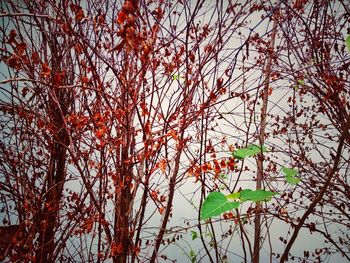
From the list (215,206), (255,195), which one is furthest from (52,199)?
(255,195)

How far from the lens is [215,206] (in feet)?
4.70

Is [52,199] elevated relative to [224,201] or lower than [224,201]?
elevated

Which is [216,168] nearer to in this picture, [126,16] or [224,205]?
[224,205]

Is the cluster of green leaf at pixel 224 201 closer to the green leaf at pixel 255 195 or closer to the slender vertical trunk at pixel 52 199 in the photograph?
the green leaf at pixel 255 195

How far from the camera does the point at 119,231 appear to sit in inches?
71.9

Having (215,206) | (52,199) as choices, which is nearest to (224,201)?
(215,206)

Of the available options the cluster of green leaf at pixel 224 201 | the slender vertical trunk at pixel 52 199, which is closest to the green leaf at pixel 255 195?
the cluster of green leaf at pixel 224 201

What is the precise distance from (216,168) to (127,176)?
68cm

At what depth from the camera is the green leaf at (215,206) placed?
4.42ft

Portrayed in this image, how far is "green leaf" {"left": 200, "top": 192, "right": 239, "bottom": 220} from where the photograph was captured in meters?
1.35

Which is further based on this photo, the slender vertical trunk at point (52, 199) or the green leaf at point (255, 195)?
the slender vertical trunk at point (52, 199)

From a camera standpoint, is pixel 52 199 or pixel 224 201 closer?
pixel 224 201

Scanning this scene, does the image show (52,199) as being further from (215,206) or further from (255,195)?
(255,195)

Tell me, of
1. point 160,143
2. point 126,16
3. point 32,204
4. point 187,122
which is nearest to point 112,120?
point 160,143
